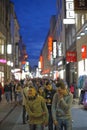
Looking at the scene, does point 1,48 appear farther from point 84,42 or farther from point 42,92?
point 42,92

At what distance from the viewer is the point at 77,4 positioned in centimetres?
1505

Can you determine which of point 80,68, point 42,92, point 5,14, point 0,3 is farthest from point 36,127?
point 5,14

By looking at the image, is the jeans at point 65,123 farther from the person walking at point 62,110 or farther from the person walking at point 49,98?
the person walking at point 49,98

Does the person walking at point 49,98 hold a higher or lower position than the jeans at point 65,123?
higher

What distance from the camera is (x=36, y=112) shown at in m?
9.79

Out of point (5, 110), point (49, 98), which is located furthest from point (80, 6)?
point (5, 110)

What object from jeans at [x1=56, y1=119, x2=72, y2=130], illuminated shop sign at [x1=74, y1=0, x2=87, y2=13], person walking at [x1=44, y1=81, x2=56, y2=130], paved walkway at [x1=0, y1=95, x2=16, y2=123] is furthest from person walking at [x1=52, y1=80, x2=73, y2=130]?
paved walkway at [x1=0, y1=95, x2=16, y2=123]

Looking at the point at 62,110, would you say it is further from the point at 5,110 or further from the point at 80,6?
the point at 5,110

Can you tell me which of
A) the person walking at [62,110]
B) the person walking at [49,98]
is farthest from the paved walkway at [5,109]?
the person walking at [62,110]

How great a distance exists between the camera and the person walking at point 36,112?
9.71 metres

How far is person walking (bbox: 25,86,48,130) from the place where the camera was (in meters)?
9.71

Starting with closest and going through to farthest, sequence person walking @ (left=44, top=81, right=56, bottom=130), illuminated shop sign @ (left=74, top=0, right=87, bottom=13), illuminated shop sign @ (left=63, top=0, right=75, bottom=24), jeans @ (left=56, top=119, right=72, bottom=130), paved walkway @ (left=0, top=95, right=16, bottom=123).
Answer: jeans @ (left=56, top=119, right=72, bottom=130) < person walking @ (left=44, top=81, right=56, bottom=130) < illuminated shop sign @ (left=74, top=0, right=87, bottom=13) < paved walkway @ (left=0, top=95, right=16, bottom=123) < illuminated shop sign @ (left=63, top=0, right=75, bottom=24)

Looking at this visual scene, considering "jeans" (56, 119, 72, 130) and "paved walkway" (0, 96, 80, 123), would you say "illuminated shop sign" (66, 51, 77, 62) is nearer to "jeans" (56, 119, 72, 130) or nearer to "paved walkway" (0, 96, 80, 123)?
"paved walkway" (0, 96, 80, 123)

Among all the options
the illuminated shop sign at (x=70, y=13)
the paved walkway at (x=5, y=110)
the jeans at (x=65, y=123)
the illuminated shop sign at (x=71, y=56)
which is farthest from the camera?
the illuminated shop sign at (x=71, y=56)
